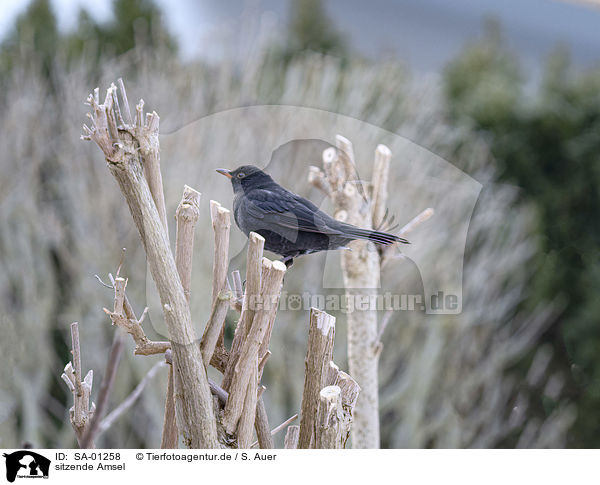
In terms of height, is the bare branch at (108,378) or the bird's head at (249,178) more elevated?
the bird's head at (249,178)

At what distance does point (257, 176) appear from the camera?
0.54 m

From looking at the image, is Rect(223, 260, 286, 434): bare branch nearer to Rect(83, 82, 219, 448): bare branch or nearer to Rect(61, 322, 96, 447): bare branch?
Rect(83, 82, 219, 448): bare branch

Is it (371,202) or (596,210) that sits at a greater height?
(596,210)

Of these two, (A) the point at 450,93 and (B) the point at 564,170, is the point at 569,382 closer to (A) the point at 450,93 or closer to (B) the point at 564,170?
(B) the point at 564,170

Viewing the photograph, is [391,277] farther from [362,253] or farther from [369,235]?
[369,235]

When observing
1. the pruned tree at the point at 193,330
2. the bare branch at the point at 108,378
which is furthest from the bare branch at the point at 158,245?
the bare branch at the point at 108,378

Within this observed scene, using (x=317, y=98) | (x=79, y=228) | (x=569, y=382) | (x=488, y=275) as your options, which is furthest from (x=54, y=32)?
(x=569, y=382)

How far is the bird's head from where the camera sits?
0.54m

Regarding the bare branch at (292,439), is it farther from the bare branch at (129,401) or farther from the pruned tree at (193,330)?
the bare branch at (129,401)

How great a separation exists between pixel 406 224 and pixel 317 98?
1.06m

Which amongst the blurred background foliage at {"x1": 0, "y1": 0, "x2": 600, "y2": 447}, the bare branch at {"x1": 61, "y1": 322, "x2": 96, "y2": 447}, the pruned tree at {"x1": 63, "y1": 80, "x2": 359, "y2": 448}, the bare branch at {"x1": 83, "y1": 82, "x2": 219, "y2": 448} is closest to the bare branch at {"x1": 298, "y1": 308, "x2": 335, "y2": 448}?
the pruned tree at {"x1": 63, "y1": 80, "x2": 359, "y2": 448}
